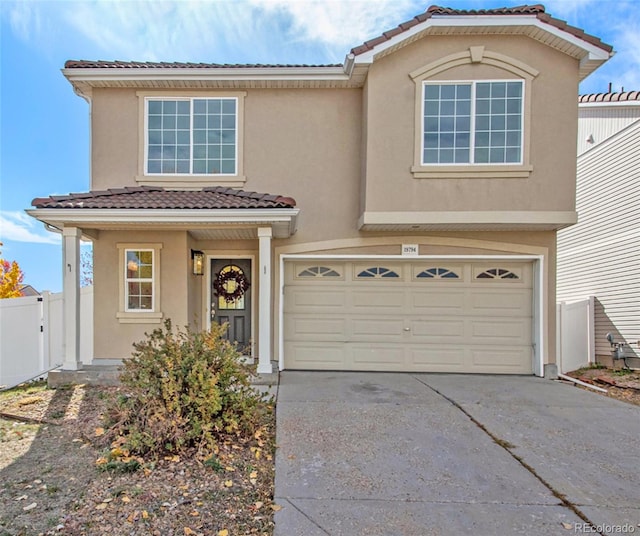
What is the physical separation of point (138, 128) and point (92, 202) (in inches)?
91.0

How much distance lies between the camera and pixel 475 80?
7.82 m

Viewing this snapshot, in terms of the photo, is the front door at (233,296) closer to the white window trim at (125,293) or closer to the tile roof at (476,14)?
the white window trim at (125,293)

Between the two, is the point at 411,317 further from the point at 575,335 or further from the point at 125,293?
the point at 125,293

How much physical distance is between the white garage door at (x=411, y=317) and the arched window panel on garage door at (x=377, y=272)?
0.02 metres

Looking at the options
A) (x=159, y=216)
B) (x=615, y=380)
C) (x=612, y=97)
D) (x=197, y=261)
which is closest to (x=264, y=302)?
(x=197, y=261)

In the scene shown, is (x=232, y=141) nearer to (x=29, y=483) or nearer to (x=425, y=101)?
(x=425, y=101)

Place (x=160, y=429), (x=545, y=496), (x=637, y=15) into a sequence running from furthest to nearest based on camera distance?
(x=637, y=15) < (x=160, y=429) < (x=545, y=496)

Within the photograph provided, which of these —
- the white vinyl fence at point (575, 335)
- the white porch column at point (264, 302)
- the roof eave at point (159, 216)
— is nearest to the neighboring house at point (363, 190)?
the white porch column at point (264, 302)

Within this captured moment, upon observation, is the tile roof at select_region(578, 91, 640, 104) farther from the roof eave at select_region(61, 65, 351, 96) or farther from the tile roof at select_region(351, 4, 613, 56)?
the roof eave at select_region(61, 65, 351, 96)

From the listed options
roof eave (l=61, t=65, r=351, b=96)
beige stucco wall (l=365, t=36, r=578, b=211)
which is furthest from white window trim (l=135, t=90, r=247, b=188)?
beige stucco wall (l=365, t=36, r=578, b=211)

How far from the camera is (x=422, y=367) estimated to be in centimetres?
862

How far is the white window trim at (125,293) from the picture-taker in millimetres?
7961

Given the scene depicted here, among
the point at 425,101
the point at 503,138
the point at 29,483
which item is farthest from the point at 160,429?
the point at 503,138

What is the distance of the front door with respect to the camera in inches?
350
